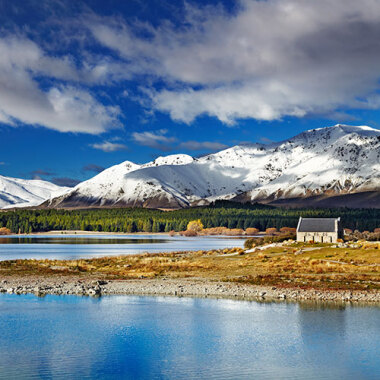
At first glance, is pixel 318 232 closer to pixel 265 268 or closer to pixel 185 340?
pixel 265 268

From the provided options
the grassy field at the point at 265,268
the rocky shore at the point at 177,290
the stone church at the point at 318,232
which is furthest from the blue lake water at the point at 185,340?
the stone church at the point at 318,232

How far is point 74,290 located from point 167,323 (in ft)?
57.6

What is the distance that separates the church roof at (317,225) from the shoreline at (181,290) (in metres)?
58.6

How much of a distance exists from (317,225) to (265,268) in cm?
4842

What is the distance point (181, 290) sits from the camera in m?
51.6

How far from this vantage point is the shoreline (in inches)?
1871

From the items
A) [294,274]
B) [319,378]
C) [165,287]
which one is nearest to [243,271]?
[294,274]

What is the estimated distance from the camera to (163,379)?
2577 cm

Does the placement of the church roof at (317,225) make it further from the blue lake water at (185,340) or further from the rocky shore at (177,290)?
the blue lake water at (185,340)

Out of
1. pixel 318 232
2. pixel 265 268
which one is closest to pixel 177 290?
pixel 265 268

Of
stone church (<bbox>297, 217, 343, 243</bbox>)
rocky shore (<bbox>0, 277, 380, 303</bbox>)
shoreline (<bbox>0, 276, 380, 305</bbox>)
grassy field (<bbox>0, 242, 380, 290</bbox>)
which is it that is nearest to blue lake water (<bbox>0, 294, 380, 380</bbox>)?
shoreline (<bbox>0, 276, 380, 305</bbox>)

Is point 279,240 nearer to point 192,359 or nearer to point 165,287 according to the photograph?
point 165,287

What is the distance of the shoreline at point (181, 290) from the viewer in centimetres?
4753

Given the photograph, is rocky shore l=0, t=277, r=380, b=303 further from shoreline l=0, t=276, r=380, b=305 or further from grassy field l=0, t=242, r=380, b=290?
grassy field l=0, t=242, r=380, b=290
